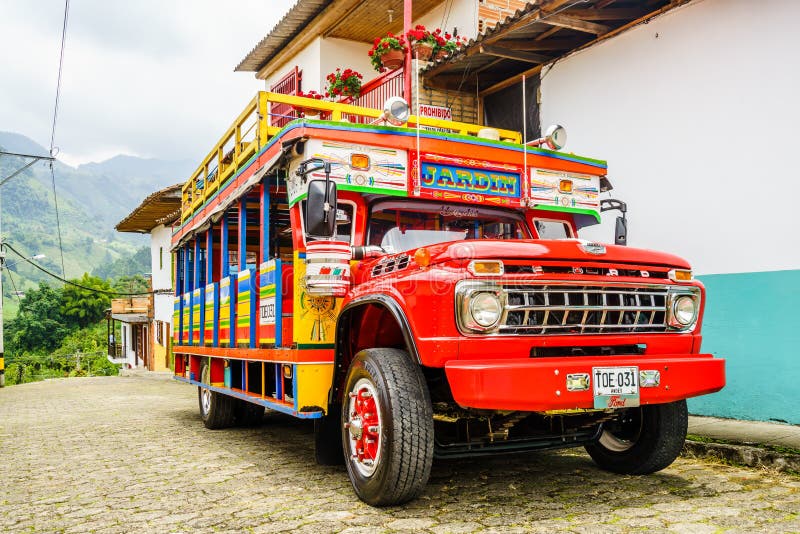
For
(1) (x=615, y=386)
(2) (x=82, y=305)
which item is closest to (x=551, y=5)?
(1) (x=615, y=386)

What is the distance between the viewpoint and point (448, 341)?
383 centimetres

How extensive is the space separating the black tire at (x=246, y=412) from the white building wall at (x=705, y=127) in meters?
4.71

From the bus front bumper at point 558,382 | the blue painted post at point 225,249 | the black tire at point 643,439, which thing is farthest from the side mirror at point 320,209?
the blue painted post at point 225,249

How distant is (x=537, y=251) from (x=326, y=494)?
218 cm

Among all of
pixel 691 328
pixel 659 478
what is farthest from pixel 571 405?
pixel 659 478

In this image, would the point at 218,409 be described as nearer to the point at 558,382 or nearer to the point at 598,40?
the point at 558,382

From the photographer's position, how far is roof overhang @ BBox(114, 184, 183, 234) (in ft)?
73.8

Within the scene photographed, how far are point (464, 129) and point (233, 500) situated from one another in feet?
12.7

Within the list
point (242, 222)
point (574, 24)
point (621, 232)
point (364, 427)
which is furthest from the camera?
point (574, 24)

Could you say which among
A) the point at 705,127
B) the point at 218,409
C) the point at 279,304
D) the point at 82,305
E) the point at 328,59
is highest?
the point at 328,59

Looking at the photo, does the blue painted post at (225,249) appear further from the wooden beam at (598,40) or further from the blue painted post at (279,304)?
the wooden beam at (598,40)

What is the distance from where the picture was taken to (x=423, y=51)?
10.4m

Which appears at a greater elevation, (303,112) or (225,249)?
Result: (303,112)

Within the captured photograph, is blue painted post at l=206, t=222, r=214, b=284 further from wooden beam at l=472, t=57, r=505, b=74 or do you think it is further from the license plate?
the license plate
